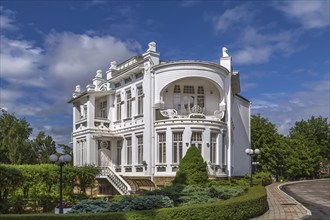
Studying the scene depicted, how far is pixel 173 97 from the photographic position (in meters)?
31.2

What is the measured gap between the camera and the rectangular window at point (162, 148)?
29828mm

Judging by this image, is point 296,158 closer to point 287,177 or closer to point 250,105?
point 287,177

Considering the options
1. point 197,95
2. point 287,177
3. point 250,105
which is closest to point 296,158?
point 287,177

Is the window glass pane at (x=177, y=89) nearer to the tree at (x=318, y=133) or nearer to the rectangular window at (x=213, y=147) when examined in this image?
the rectangular window at (x=213, y=147)

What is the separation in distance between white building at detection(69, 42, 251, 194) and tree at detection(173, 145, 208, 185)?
6.68ft

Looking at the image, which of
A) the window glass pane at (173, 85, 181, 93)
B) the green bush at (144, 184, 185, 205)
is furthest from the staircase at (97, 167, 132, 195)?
the green bush at (144, 184, 185, 205)

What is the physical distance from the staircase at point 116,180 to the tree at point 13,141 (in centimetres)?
2150

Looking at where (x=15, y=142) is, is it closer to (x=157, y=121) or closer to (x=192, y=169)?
(x=157, y=121)

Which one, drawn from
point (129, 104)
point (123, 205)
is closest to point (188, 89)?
point (129, 104)

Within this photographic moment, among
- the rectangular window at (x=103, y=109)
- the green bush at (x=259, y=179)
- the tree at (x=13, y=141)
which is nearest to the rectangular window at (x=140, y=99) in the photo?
the rectangular window at (x=103, y=109)

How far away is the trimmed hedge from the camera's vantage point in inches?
479

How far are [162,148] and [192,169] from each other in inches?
164

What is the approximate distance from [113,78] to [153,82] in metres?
5.81

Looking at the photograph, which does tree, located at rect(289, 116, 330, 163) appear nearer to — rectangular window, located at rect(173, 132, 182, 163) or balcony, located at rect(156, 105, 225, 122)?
balcony, located at rect(156, 105, 225, 122)
